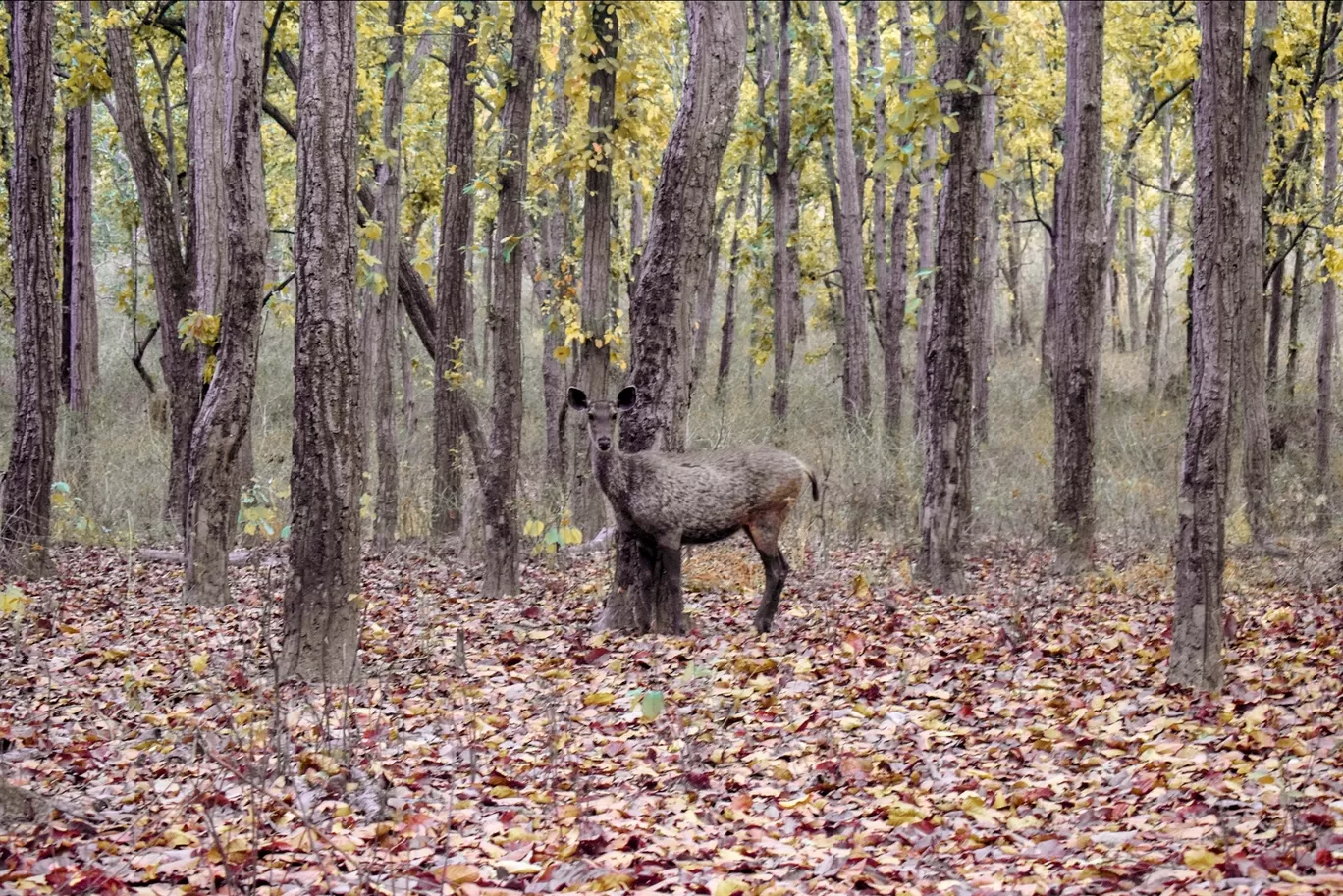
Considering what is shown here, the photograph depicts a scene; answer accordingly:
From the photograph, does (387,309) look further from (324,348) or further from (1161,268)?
(1161,268)

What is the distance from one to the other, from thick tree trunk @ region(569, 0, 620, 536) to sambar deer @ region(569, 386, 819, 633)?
232 centimetres

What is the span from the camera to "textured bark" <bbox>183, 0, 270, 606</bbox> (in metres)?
11.3

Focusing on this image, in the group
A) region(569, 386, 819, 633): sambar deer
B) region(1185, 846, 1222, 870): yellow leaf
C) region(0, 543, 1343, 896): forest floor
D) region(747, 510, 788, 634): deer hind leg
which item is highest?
region(569, 386, 819, 633): sambar deer

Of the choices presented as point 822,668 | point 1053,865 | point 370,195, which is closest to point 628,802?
point 1053,865

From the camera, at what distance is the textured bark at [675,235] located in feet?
33.8

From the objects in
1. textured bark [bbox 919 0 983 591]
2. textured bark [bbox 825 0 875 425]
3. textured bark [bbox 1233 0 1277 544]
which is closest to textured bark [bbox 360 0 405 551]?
textured bark [bbox 919 0 983 591]

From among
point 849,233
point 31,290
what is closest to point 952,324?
point 31,290

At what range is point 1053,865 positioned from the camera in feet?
18.6

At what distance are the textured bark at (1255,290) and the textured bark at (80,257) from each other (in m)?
16.0

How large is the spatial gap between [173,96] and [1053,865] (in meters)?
27.2

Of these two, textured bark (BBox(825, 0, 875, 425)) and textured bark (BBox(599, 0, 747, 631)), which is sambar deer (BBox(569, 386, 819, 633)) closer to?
textured bark (BBox(599, 0, 747, 631))

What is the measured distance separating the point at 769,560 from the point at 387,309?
6.13 m

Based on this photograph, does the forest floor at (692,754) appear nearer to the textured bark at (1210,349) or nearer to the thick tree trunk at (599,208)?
the textured bark at (1210,349)

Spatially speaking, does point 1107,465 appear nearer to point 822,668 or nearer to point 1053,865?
point 822,668
